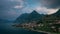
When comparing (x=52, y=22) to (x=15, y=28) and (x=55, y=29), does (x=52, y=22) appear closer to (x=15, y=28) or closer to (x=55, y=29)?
(x=55, y=29)

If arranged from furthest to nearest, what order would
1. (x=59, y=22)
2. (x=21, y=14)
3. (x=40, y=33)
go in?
1. (x=40, y=33)
2. (x=59, y=22)
3. (x=21, y=14)

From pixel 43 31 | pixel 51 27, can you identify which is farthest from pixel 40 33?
pixel 51 27

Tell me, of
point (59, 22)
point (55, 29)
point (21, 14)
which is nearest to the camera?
point (21, 14)

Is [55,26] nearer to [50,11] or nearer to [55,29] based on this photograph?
[55,29]

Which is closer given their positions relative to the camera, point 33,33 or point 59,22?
point 59,22

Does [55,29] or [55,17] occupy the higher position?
[55,17]

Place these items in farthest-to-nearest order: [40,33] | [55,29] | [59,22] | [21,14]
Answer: [40,33] → [55,29] → [59,22] → [21,14]

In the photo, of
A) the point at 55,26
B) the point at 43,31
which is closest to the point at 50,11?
the point at 55,26

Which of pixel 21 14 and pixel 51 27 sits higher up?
pixel 21 14

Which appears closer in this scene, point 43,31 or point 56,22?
point 56,22
